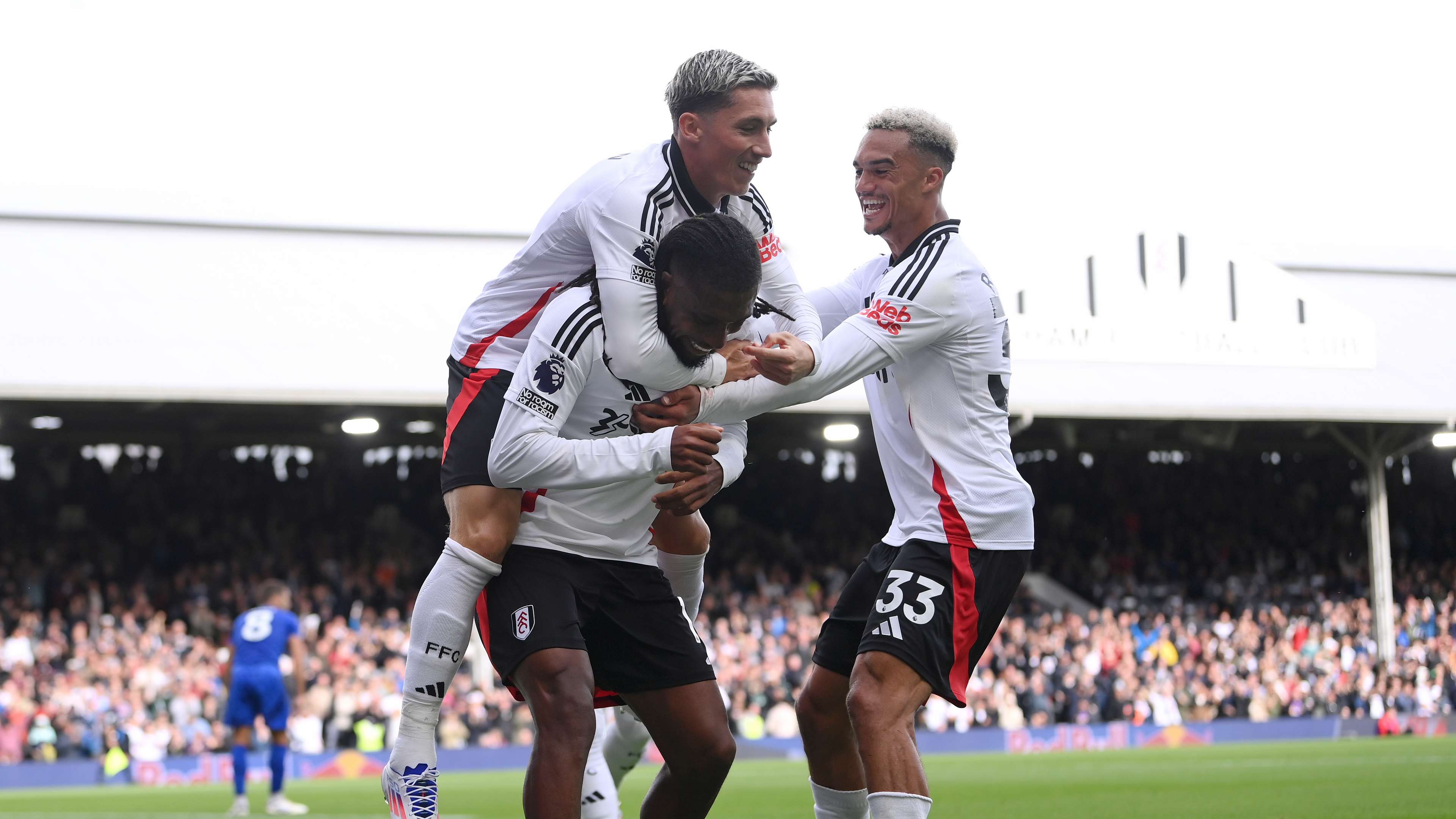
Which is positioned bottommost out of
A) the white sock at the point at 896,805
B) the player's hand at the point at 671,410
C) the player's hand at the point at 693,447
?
the white sock at the point at 896,805

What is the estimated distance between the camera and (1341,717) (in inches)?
834

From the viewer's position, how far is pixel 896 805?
4.42 metres

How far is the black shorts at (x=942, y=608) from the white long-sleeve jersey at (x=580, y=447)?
0.63 meters

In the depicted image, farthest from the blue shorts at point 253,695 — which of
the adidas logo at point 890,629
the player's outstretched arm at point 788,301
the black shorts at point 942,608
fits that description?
the adidas logo at point 890,629

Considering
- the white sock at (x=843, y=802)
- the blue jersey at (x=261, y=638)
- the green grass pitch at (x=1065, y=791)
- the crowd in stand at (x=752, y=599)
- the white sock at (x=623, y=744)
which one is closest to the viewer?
the white sock at (x=843, y=802)

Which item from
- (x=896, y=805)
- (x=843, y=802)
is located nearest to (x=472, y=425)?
(x=896, y=805)

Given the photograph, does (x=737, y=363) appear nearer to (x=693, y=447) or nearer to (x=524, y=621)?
(x=693, y=447)

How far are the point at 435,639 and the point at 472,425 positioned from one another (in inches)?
25.5

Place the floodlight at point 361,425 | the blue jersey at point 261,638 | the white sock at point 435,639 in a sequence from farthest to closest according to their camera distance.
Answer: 1. the floodlight at point 361,425
2. the blue jersey at point 261,638
3. the white sock at point 435,639

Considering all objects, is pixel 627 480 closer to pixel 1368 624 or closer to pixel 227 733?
pixel 227 733

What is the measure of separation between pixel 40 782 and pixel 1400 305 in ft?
67.3

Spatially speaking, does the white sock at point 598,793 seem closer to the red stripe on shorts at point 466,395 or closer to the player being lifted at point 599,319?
the player being lifted at point 599,319

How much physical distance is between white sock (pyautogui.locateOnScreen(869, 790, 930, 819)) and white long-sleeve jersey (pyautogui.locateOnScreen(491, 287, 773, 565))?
101cm

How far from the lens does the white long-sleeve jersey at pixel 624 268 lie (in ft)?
14.2
